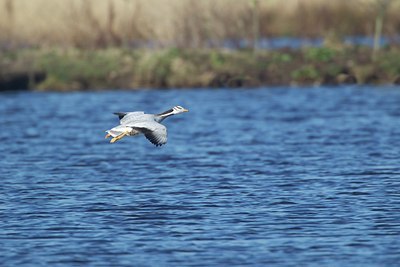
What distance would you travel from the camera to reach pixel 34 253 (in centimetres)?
1461

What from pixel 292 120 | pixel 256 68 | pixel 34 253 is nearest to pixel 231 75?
pixel 256 68

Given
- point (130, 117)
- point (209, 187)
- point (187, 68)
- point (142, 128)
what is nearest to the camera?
point (142, 128)

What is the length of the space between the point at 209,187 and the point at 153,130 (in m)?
3.40

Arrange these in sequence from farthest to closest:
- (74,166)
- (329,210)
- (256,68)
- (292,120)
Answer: (256,68)
(292,120)
(74,166)
(329,210)

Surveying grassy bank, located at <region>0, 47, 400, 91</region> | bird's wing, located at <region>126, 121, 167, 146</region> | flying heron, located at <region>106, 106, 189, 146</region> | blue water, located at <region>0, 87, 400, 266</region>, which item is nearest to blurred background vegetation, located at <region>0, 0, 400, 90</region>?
grassy bank, located at <region>0, 47, 400, 91</region>

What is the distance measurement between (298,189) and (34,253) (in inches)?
261

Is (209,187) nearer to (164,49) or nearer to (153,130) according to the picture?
(153,130)

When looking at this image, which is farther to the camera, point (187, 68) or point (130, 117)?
point (187, 68)

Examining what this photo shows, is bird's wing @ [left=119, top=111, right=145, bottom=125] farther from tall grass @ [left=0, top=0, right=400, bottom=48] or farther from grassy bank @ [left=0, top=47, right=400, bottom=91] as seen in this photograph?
tall grass @ [left=0, top=0, right=400, bottom=48]

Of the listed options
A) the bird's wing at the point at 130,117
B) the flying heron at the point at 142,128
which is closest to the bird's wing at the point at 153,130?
the flying heron at the point at 142,128

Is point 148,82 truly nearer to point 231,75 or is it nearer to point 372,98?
point 231,75

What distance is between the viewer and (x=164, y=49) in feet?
143

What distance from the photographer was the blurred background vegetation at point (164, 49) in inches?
1651

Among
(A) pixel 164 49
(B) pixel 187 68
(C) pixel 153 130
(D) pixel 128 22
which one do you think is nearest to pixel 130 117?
(C) pixel 153 130
